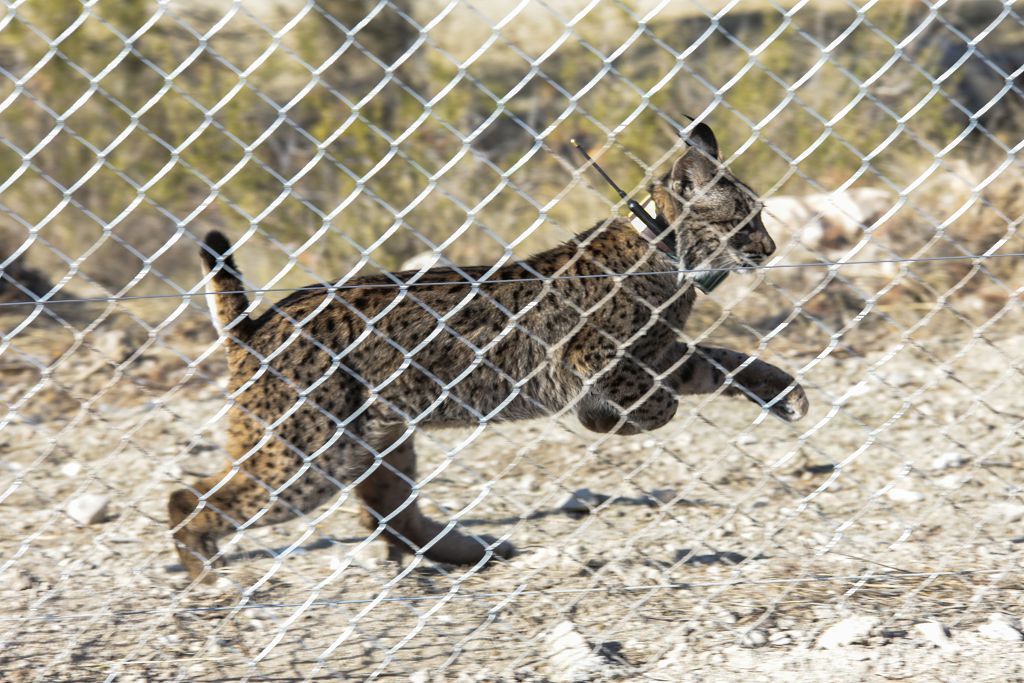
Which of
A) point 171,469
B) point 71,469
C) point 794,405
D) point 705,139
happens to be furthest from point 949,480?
point 71,469

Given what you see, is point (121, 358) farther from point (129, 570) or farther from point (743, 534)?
point (743, 534)

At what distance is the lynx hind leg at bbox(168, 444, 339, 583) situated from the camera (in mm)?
3824

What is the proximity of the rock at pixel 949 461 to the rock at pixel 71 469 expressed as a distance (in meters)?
3.34

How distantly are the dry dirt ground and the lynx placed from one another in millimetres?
177

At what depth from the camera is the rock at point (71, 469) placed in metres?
4.96

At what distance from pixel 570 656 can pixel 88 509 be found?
2027 millimetres

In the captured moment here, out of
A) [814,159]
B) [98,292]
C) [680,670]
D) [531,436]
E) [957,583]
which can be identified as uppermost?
[814,159]

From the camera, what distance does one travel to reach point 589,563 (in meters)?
4.12

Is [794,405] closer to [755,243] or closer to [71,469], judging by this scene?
[755,243]

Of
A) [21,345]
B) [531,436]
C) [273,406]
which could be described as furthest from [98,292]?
[273,406]

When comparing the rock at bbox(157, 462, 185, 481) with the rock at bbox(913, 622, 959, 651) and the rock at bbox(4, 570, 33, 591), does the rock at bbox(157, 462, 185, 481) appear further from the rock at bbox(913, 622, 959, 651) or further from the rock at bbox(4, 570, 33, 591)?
the rock at bbox(913, 622, 959, 651)

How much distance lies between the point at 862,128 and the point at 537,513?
12.5 feet

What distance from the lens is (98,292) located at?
259 inches

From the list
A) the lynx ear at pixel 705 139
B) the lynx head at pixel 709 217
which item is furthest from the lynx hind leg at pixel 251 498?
the lynx ear at pixel 705 139
